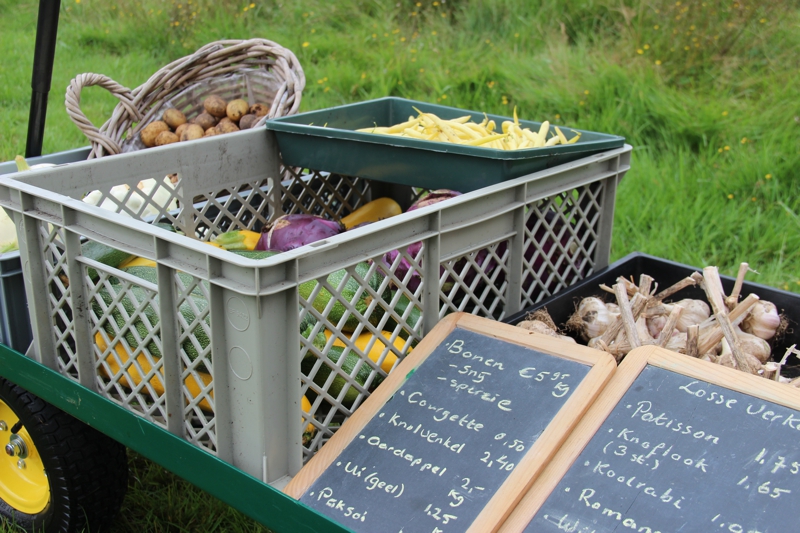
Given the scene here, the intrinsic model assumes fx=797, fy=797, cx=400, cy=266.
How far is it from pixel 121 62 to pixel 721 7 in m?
5.83

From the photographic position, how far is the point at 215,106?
4.00 meters

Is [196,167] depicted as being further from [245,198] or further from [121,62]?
[121,62]

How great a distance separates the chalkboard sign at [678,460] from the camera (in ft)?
5.27

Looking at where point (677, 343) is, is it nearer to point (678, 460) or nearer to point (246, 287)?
point (678, 460)

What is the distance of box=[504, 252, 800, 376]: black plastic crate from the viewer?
8.41ft

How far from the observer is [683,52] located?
657cm

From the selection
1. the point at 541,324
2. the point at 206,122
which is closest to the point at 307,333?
the point at 541,324

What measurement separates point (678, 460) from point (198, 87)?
3.18 meters

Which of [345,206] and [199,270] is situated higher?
[199,270]

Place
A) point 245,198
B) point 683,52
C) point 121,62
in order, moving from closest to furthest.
A: point 245,198, point 683,52, point 121,62

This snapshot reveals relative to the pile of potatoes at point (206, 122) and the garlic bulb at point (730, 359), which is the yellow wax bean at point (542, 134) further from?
the pile of potatoes at point (206, 122)

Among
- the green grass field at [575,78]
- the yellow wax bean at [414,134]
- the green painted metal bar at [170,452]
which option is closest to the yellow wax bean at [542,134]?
the yellow wax bean at [414,134]

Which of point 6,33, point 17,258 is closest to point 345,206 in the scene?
point 17,258

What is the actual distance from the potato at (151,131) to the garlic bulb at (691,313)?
8.05ft
